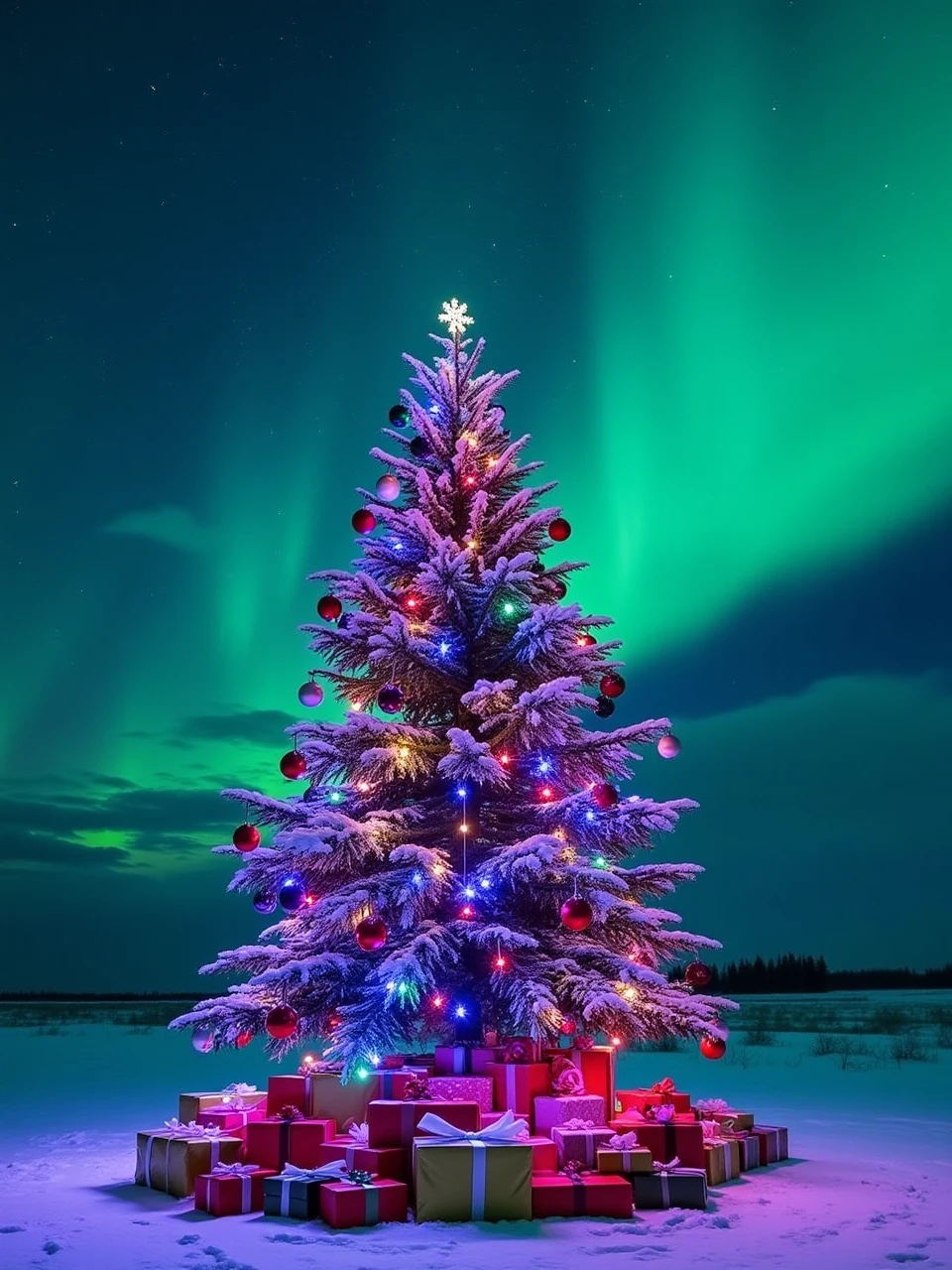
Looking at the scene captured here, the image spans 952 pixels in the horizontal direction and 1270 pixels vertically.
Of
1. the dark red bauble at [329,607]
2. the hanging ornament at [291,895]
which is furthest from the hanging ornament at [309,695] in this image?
the hanging ornament at [291,895]

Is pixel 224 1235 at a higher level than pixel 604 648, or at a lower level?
lower

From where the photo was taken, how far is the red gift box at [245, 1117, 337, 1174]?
7691 millimetres

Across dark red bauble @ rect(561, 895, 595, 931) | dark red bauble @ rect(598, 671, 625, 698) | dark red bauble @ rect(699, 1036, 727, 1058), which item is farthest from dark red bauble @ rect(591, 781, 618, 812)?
dark red bauble @ rect(699, 1036, 727, 1058)

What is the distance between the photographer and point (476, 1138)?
700 cm

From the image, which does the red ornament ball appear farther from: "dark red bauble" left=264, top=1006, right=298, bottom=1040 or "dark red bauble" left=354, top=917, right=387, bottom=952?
"dark red bauble" left=264, top=1006, right=298, bottom=1040

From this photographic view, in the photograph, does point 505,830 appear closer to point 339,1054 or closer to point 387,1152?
point 339,1054

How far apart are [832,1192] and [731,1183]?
78cm

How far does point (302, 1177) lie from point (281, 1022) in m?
1.17

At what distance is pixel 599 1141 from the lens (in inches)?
296

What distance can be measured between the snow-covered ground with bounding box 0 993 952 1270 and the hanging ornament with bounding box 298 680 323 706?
168 inches

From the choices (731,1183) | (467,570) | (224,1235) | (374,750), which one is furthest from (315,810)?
(731,1183)

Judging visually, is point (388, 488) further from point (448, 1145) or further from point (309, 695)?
point (448, 1145)

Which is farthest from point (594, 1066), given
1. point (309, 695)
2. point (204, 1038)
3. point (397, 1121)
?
point (309, 695)

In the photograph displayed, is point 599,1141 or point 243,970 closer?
point 599,1141
